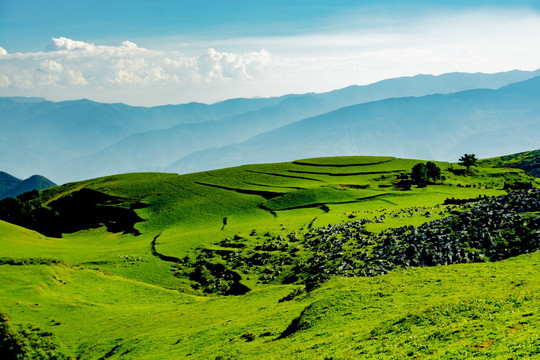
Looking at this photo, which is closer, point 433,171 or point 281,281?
point 281,281

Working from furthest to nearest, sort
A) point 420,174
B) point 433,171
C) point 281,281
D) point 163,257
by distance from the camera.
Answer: point 420,174
point 433,171
point 163,257
point 281,281

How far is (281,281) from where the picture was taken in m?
56.7

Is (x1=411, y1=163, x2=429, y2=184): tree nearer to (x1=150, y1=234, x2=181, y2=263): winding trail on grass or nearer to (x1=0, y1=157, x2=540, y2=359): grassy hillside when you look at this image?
(x1=0, y1=157, x2=540, y2=359): grassy hillside

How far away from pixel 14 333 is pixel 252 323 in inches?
782

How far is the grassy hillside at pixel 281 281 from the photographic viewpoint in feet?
79.4

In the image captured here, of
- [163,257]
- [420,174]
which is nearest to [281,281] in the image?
[163,257]

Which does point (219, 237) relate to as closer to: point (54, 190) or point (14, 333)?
point (14, 333)

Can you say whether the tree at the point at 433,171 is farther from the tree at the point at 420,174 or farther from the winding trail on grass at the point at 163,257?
the winding trail on grass at the point at 163,257

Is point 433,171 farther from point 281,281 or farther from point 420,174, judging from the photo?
point 281,281

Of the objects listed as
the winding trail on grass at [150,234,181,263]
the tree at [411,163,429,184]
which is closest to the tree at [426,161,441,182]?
the tree at [411,163,429,184]

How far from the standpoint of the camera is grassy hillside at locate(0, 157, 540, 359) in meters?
24.2

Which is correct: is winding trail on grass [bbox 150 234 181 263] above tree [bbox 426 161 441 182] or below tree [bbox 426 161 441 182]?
below

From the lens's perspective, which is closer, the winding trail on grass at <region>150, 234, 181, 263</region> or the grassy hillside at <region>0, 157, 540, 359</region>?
the grassy hillside at <region>0, 157, 540, 359</region>

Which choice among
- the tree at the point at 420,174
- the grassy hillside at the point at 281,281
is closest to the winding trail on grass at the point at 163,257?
the grassy hillside at the point at 281,281
